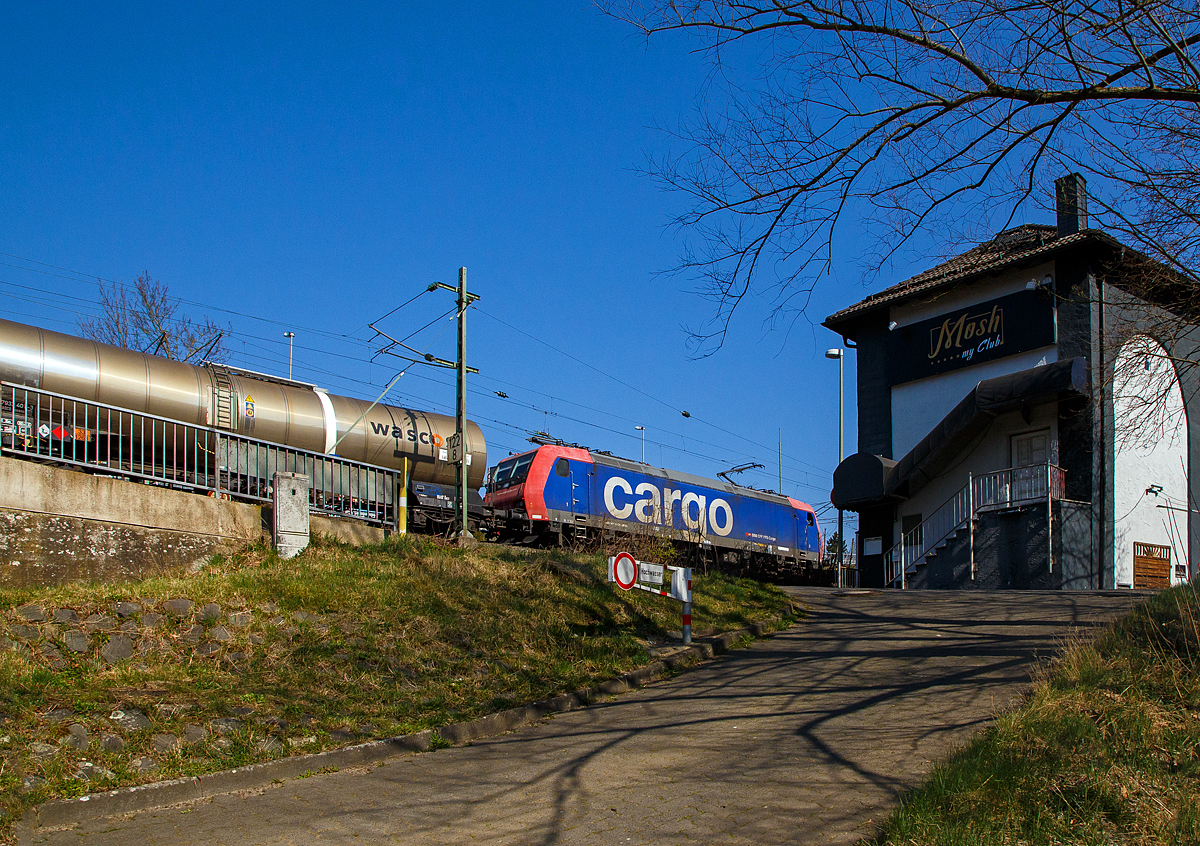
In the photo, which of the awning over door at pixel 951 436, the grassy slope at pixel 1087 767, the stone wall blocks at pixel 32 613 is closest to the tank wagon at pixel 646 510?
the awning over door at pixel 951 436

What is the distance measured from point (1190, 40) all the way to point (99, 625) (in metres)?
11.1

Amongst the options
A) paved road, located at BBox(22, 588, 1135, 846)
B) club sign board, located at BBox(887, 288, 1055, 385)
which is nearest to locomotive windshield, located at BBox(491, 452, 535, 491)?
club sign board, located at BBox(887, 288, 1055, 385)

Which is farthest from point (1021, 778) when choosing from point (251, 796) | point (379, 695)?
point (379, 695)

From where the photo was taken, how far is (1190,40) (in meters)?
6.94

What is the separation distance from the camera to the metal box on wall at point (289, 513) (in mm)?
12859

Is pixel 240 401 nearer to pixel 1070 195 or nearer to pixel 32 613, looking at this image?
pixel 32 613

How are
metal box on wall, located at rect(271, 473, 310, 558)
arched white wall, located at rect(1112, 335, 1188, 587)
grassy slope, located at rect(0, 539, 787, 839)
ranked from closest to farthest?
1. grassy slope, located at rect(0, 539, 787, 839)
2. metal box on wall, located at rect(271, 473, 310, 558)
3. arched white wall, located at rect(1112, 335, 1188, 587)

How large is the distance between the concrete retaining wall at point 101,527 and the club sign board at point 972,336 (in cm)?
1874

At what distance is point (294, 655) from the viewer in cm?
988

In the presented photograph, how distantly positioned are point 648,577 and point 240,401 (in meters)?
9.85

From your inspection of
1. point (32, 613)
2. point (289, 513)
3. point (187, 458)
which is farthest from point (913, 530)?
point (32, 613)

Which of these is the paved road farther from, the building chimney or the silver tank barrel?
the silver tank barrel

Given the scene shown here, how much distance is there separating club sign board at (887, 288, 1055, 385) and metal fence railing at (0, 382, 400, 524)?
15941 mm

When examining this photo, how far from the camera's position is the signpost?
483 inches
